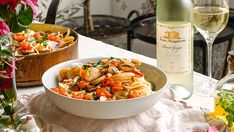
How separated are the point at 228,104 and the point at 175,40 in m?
0.26

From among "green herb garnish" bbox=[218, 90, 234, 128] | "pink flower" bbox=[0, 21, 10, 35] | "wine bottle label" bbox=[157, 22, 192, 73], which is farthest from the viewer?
"wine bottle label" bbox=[157, 22, 192, 73]

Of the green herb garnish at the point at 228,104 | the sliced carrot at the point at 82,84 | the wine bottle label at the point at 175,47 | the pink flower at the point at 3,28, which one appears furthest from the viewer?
the wine bottle label at the point at 175,47

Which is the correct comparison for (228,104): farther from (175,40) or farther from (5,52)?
(5,52)

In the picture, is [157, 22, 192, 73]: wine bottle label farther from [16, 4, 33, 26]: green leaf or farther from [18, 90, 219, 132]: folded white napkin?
[16, 4, 33, 26]: green leaf

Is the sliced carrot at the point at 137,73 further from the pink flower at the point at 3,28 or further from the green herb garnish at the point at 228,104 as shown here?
the pink flower at the point at 3,28

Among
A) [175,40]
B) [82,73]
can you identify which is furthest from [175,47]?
[82,73]

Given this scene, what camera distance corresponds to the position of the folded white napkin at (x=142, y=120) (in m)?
0.88

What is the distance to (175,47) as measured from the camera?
1.05 metres

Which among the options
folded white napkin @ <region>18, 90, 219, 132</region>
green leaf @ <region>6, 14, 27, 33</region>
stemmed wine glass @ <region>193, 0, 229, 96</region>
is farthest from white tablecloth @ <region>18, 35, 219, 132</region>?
green leaf @ <region>6, 14, 27, 33</region>

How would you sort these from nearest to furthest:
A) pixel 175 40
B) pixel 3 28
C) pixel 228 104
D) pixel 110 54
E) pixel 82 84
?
pixel 3 28 → pixel 228 104 → pixel 82 84 → pixel 175 40 → pixel 110 54

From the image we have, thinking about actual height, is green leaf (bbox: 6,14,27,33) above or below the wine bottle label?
above

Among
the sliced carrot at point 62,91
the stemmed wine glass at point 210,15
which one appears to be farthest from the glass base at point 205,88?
the sliced carrot at point 62,91

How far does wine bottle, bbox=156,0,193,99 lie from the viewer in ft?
3.43

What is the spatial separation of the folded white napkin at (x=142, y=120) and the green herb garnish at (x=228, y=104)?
8 centimetres
